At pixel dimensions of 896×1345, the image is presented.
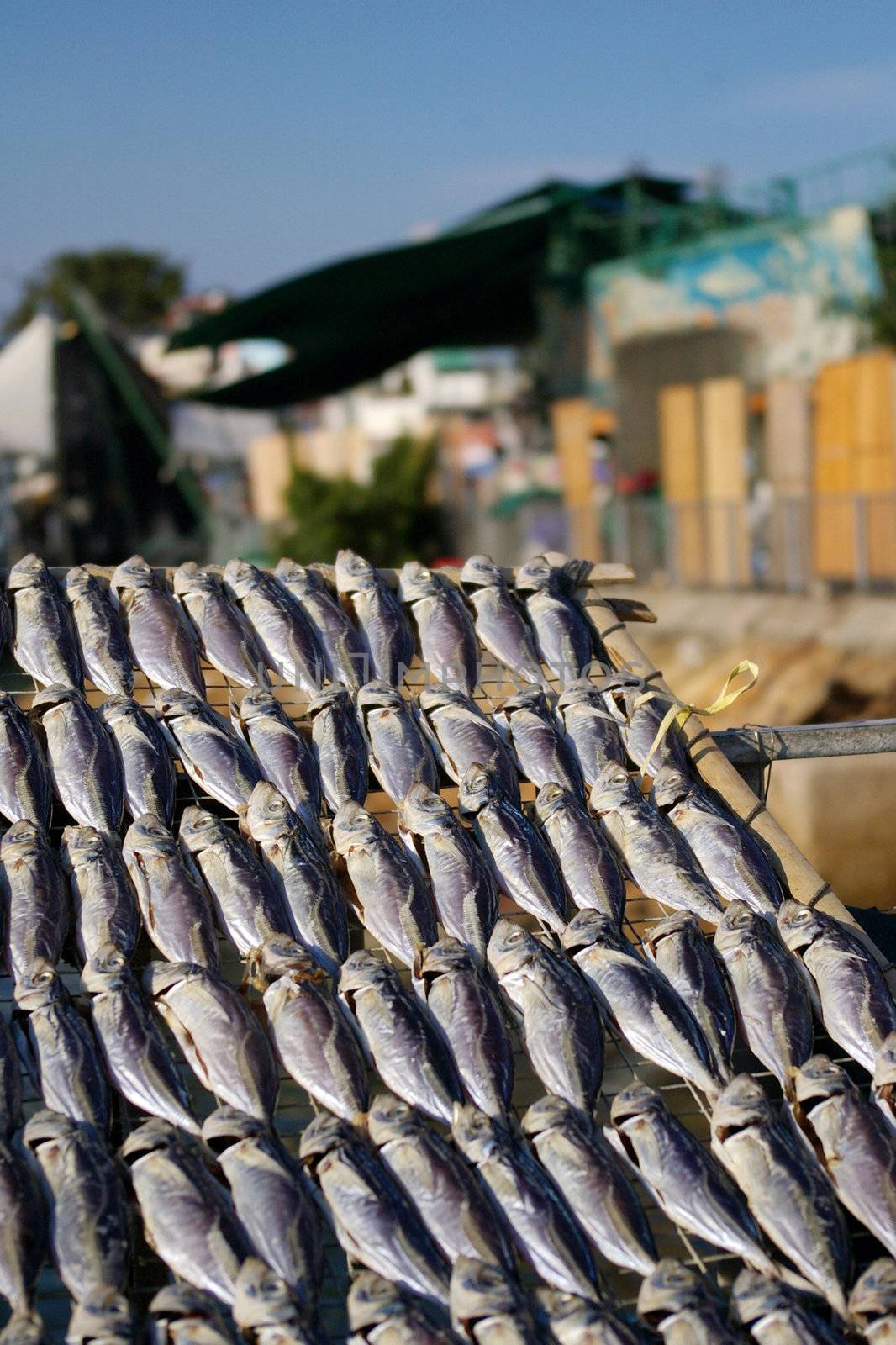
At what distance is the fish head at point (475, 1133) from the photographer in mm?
2281

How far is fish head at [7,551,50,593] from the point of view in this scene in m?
3.43

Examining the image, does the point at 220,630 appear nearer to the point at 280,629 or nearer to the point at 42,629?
the point at 280,629

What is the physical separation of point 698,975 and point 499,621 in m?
1.29

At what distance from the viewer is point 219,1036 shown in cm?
240

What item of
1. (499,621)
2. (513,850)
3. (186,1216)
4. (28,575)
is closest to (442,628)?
(499,621)

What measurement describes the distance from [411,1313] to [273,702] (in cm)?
154

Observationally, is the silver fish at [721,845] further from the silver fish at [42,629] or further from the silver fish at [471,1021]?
the silver fish at [42,629]

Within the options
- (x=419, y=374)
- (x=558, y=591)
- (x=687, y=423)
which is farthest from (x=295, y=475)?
(x=419, y=374)

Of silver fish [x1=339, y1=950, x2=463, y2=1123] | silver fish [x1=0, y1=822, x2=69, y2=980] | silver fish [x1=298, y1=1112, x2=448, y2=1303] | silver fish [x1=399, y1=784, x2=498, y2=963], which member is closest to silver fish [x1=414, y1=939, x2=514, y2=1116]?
→ silver fish [x1=339, y1=950, x2=463, y2=1123]

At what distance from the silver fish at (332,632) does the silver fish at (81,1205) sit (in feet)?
4.83

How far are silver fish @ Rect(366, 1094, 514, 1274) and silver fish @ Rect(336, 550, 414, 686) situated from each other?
136 centimetres

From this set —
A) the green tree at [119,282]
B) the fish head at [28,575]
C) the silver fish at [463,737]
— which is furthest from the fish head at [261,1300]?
the green tree at [119,282]

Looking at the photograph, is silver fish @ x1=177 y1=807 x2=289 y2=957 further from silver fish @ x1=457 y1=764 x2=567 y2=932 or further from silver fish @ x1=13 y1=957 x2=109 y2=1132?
silver fish @ x1=457 y1=764 x2=567 y2=932

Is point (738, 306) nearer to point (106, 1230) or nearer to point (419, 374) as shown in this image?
point (106, 1230)
